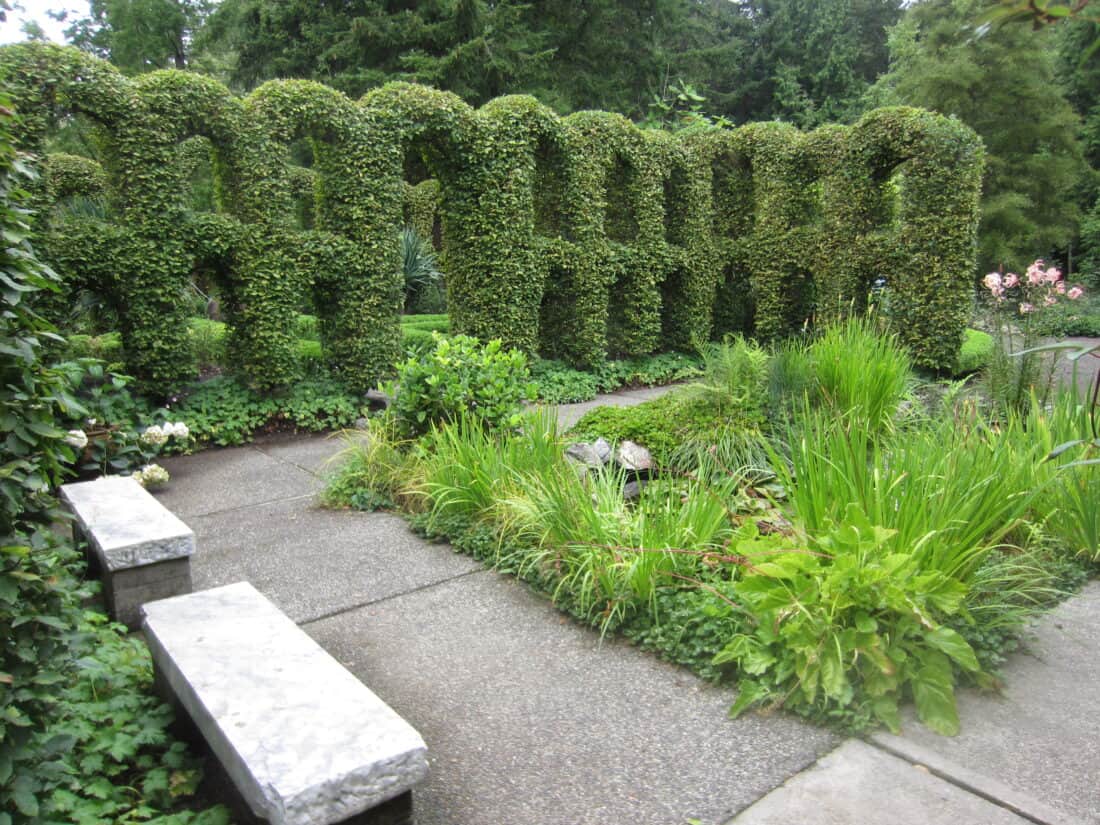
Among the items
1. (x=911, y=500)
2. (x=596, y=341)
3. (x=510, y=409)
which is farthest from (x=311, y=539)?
(x=596, y=341)

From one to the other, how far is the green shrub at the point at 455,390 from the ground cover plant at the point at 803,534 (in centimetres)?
17

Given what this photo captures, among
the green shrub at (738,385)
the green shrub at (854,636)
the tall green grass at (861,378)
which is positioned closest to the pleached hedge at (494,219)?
the green shrub at (738,385)

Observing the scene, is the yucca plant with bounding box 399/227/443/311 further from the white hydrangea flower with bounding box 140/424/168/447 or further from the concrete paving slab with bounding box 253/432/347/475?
the white hydrangea flower with bounding box 140/424/168/447

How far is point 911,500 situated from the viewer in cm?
280

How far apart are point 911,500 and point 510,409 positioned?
8.84 ft

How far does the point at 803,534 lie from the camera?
2828 mm

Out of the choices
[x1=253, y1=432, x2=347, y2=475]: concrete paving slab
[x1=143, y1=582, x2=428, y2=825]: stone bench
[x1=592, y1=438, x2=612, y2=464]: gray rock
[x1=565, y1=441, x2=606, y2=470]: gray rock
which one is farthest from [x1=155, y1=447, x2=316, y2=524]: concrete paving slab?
[x1=143, y1=582, x2=428, y2=825]: stone bench

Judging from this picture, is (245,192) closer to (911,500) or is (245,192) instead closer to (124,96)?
(124,96)

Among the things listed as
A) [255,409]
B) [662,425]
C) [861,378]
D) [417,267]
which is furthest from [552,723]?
[417,267]

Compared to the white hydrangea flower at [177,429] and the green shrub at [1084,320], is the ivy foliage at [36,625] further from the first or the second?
the green shrub at [1084,320]

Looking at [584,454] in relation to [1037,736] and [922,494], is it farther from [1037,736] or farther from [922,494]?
[1037,736]

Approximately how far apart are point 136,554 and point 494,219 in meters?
5.30

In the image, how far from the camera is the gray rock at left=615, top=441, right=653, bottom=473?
4.62 metres

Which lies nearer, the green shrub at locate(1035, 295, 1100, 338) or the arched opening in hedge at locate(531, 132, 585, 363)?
the arched opening in hedge at locate(531, 132, 585, 363)
